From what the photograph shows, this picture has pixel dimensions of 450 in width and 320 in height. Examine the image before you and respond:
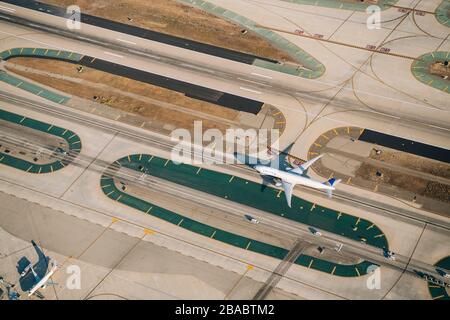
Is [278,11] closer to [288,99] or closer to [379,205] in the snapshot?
[288,99]

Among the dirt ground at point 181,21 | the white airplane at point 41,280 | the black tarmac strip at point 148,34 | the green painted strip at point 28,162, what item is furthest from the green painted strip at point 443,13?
the white airplane at point 41,280

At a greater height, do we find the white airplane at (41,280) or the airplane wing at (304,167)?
the airplane wing at (304,167)

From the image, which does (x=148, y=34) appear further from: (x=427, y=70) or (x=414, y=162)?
(x=414, y=162)

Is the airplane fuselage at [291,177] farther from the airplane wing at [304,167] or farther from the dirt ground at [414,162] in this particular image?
the dirt ground at [414,162]

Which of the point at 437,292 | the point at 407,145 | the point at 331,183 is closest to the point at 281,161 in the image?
the point at 331,183

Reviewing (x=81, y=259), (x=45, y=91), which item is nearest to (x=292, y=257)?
(x=81, y=259)
